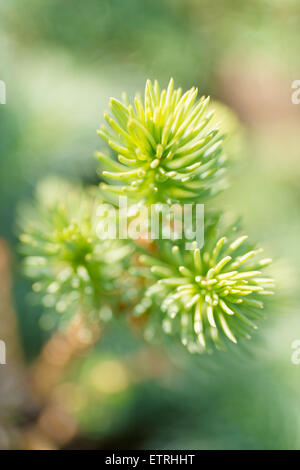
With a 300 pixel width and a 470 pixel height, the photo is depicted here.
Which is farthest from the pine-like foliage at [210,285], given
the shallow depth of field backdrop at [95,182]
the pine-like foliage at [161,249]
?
the shallow depth of field backdrop at [95,182]

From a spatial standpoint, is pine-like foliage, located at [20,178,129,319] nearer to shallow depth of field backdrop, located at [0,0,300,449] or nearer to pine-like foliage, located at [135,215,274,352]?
pine-like foliage, located at [135,215,274,352]

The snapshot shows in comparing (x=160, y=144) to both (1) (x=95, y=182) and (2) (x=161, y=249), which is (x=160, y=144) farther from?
(1) (x=95, y=182)

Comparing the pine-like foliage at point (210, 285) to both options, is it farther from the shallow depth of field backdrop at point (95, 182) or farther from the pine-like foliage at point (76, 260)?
the shallow depth of field backdrop at point (95, 182)

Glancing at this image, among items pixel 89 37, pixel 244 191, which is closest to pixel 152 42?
pixel 89 37

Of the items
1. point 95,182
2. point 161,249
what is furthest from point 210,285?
point 95,182
